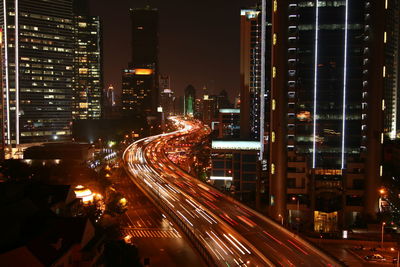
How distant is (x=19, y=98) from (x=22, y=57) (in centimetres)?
777

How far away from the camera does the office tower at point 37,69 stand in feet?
252

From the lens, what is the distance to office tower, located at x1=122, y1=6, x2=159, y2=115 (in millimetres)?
147875

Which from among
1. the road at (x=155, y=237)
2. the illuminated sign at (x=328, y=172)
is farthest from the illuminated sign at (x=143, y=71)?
the illuminated sign at (x=328, y=172)

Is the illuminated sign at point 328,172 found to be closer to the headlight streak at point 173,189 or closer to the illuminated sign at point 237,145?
the headlight streak at point 173,189

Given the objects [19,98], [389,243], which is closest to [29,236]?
[389,243]

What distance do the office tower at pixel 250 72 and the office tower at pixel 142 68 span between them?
75466 mm

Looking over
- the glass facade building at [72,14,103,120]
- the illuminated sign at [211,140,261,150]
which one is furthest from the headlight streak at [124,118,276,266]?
the glass facade building at [72,14,103,120]

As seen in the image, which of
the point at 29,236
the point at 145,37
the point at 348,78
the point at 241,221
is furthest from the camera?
the point at 145,37

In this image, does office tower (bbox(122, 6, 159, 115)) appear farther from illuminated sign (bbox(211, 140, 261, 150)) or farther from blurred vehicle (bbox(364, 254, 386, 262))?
blurred vehicle (bbox(364, 254, 386, 262))

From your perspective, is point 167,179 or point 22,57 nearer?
point 167,179

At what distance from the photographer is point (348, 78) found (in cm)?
3528

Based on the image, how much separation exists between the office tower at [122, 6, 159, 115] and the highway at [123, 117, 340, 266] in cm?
10519

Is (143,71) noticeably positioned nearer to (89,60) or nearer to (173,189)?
(89,60)

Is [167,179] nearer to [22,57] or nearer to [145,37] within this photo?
[22,57]
